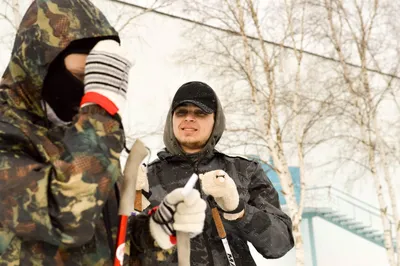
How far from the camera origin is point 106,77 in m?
0.91

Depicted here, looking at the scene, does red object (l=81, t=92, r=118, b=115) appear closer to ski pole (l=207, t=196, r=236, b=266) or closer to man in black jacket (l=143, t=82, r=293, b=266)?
man in black jacket (l=143, t=82, r=293, b=266)

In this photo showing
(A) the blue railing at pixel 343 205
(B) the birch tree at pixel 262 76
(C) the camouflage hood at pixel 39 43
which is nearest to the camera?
(C) the camouflage hood at pixel 39 43

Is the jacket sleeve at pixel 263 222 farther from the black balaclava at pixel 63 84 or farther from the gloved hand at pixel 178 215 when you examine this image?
the black balaclava at pixel 63 84

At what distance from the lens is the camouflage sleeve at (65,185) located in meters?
0.83

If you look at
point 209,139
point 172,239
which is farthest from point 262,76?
point 172,239

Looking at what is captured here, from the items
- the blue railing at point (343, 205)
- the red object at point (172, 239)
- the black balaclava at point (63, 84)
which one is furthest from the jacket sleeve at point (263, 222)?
the blue railing at point (343, 205)

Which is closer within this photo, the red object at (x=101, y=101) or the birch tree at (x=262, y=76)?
the red object at (x=101, y=101)

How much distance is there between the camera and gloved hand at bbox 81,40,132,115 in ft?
2.93

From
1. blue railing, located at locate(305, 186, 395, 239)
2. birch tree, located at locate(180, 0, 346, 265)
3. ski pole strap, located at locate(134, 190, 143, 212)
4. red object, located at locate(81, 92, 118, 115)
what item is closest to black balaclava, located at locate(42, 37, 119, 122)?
red object, located at locate(81, 92, 118, 115)

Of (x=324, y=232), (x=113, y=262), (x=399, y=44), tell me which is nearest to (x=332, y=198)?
(x=324, y=232)

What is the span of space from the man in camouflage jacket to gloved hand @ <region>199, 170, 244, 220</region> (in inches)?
20.6

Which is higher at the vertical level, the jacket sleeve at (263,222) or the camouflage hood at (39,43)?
the camouflage hood at (39,43)

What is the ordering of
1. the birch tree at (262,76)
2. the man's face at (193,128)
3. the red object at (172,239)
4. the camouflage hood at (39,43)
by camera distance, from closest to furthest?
the camouflage hood at (39,43), the red object at (172,239), the man's face at (193,128), the birch tree at (262,76)

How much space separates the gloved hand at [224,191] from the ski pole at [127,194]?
52cm
